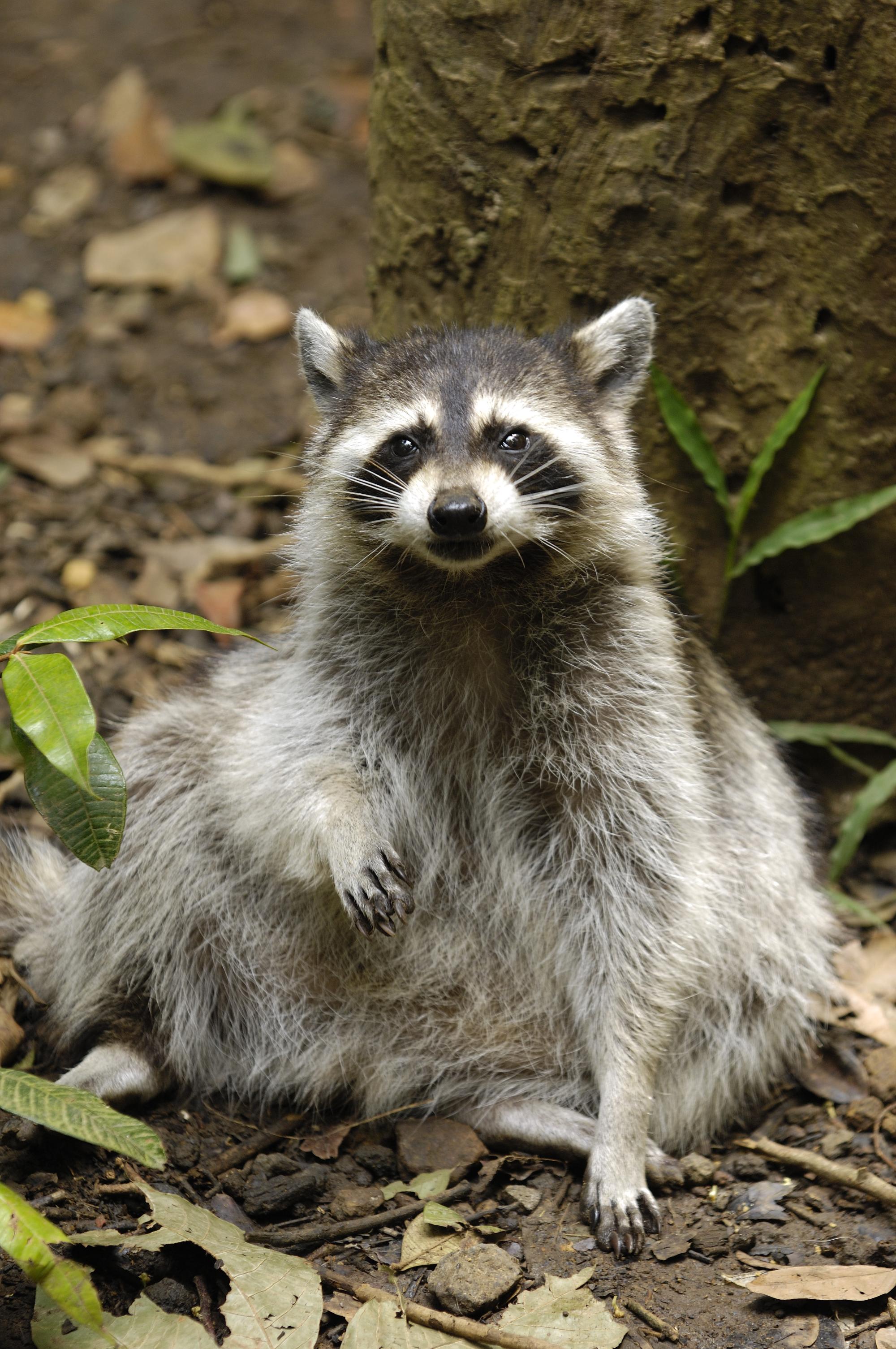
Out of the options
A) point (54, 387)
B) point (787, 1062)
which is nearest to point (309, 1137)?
point (787, 1062)

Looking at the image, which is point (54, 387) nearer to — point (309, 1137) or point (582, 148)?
point (582, 148)

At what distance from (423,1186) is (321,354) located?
9.01ft

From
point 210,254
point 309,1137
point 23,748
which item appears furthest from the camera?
point 210,254

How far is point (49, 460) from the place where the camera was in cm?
674

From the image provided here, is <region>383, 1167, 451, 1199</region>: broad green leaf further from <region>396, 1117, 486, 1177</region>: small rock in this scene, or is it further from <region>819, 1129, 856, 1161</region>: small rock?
<region>819, 1129, 856, 1161</region>: small rock

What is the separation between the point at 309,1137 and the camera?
4.32m

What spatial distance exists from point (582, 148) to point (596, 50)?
0.32m

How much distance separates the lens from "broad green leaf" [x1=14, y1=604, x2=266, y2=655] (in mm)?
3291

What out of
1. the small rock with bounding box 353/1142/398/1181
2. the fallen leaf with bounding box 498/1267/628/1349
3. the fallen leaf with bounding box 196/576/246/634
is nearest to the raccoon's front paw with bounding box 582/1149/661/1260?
the fallen leaf with bounding box 498/1267/628/1349

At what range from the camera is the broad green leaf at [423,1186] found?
13.2ft

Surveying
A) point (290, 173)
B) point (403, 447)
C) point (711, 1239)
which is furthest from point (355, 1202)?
point (290, 173)

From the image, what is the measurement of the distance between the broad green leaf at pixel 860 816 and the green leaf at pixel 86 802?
9.99ft

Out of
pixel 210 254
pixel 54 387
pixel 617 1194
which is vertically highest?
pixel 210 254

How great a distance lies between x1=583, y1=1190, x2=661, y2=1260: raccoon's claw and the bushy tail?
2131 millimetres
